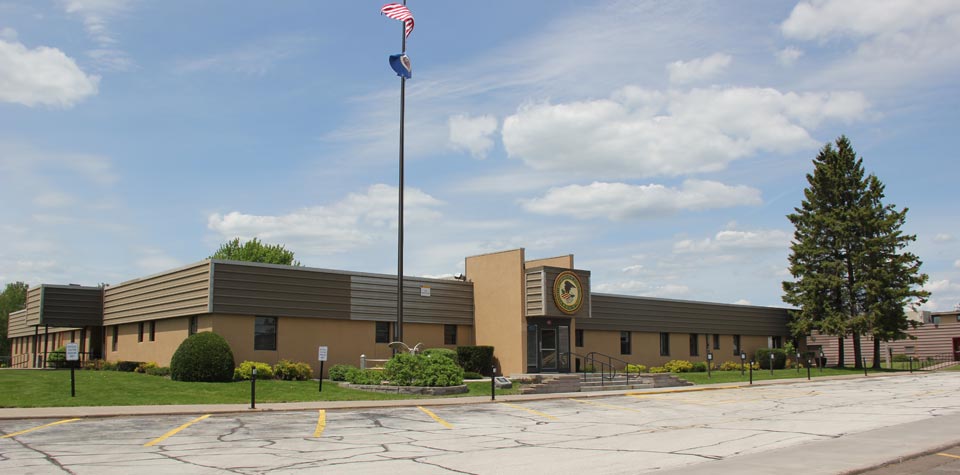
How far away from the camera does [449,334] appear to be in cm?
3619

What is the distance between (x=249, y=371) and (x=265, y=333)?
2.58 meters

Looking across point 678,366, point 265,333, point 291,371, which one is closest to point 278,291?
point 265,333

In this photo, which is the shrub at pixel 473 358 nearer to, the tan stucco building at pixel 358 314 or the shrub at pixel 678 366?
the tan stucco building at pixel 358 314

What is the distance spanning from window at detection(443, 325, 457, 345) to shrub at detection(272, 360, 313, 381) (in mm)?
7998

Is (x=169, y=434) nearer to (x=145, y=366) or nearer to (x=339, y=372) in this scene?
(x=339, y=372)

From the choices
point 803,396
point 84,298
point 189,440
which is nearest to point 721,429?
point 189,440

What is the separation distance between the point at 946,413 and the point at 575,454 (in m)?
12.1

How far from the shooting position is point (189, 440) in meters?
13.8

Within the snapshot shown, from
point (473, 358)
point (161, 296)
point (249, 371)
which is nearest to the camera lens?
point (249, 371)

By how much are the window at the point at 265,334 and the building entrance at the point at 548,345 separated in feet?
36.9

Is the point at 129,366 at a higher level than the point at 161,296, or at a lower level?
lower

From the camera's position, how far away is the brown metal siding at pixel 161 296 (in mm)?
29188

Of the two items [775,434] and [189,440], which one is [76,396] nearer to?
[189,440]

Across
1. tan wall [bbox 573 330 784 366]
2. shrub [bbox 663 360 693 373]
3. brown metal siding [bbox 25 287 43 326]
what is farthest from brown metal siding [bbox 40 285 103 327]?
shrub [bbox 663 360 693 373]
